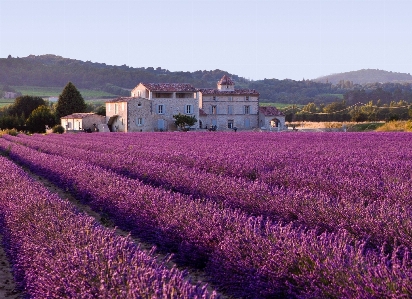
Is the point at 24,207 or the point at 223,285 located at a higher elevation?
the point at 24,207

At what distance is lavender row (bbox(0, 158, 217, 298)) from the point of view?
9.98 ft

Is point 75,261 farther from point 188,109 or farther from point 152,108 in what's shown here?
point 188,109

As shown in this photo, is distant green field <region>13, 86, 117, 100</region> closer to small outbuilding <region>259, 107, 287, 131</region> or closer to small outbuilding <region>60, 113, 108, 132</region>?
small outbuilding <region>60, 113, 108, 132</region>

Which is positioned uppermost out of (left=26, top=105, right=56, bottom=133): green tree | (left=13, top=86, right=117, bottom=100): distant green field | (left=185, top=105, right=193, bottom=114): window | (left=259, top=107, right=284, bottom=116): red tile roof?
(left=13, top=86, right=117, bottom=100): distant green field

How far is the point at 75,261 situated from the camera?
3617 mm

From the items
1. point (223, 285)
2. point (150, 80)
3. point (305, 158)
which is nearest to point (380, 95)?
point (150, 80)

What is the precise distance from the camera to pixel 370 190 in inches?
264

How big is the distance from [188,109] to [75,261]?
151 ft

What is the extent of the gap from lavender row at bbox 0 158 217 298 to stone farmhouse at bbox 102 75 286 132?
136 ft

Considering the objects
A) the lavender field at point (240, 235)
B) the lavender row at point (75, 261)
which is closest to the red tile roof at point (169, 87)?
the lavender field at point (240, 235)

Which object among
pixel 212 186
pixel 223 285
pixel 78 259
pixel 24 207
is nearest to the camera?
pixel 78 259

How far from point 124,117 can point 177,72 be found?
142 metres

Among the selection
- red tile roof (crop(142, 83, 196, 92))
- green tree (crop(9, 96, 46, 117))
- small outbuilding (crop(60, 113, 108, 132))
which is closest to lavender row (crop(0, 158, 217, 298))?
red tile roof (crop(142, 83, 196, 92))

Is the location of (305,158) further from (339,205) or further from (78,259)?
(78,259)
